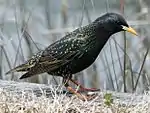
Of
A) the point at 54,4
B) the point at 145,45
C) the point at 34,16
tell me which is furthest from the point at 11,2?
the point at 145,45

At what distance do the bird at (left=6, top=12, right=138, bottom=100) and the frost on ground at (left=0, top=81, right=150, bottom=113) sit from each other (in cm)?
21

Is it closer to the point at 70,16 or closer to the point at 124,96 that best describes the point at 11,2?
the point at 70,16

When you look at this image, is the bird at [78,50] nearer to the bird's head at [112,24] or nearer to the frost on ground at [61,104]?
the bird's head at [112,24]

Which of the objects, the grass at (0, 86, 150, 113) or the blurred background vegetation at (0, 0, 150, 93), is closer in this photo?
the grass at (0, 86, 150, 113)

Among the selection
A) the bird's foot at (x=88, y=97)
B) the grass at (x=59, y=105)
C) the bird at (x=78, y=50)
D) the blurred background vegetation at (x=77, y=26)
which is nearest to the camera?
the grass at (x=59, y=105)

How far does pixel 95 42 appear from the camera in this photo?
16.9 ft

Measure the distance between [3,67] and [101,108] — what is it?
2324 mm

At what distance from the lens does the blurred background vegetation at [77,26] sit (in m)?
6.36

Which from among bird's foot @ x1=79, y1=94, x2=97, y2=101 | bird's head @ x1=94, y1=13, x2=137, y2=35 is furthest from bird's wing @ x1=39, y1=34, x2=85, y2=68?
bird's foot @ x1=79, y1=94, x2=97, y2=101

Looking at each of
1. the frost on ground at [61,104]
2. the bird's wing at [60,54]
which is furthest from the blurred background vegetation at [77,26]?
the frost on ground at [61,104]

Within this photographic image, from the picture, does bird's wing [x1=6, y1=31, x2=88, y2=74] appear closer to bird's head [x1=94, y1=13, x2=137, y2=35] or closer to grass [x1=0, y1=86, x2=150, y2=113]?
bird's head [x1=94, y1=13, x2=137, y2=35]

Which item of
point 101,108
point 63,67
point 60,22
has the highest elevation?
point 60,22

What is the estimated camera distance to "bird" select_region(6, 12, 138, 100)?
16.8ft

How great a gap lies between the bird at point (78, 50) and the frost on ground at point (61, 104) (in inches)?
8.3
